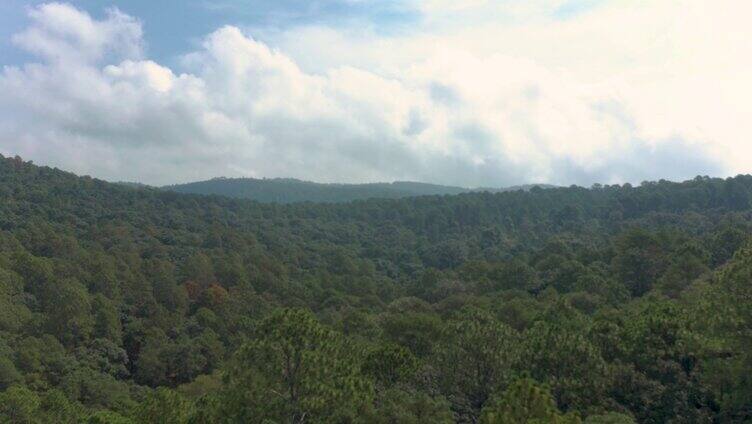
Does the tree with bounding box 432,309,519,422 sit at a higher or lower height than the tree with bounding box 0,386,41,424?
higher

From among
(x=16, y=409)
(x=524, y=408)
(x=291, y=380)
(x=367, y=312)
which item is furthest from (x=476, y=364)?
(x=367, y=312)

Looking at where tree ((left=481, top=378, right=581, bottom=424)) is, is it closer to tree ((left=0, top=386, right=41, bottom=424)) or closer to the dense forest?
the dense forest

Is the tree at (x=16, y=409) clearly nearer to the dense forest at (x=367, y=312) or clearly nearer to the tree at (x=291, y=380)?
the dense forest at (x=367, y=312)

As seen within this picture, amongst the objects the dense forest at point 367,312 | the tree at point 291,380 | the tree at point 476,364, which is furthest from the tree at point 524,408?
the tree at point 476,364

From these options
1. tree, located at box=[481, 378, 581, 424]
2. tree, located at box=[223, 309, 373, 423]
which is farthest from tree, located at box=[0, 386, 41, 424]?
tree, located at box=[481, 378, 581, 424]

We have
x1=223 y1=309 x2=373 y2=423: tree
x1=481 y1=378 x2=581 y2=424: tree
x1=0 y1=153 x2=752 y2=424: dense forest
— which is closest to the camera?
x1=481 y1=378 x2=581 y2=424: tree

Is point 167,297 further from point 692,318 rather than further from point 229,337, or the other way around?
point 692,318

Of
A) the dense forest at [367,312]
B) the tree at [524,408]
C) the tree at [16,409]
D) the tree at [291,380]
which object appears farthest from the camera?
the tree at [16,409]

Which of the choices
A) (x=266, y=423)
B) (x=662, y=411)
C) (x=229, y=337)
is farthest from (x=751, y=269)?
(x=229, y=337)
